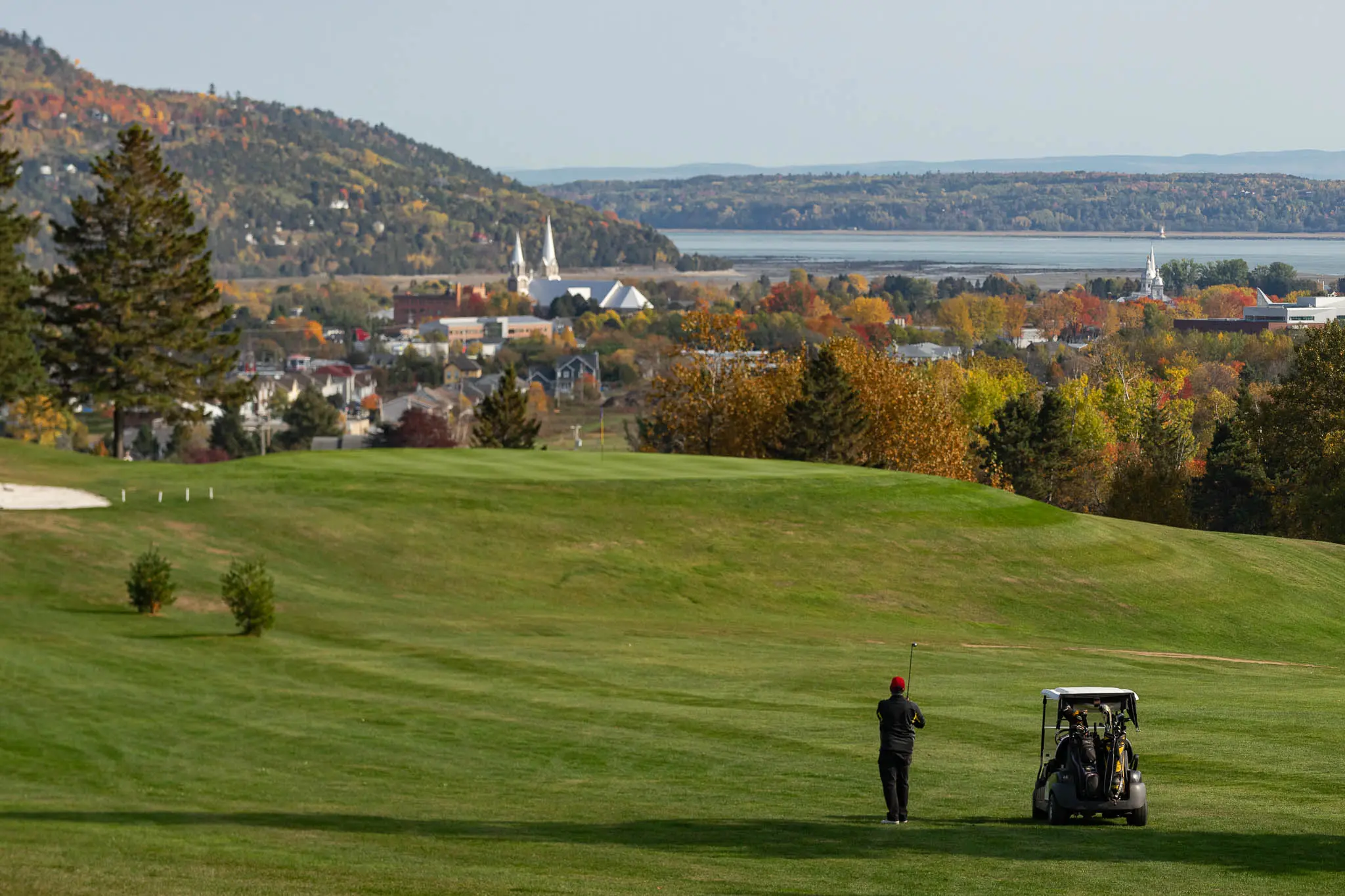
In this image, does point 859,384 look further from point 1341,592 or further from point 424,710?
point 424,710

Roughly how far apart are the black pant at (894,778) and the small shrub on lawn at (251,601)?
1719cm

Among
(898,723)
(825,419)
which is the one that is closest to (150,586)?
(898,723)

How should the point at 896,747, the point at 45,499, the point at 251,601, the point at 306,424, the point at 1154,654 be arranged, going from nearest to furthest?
the point at 896,747 → the point at 251,601 → the point at 1154,654 → the point at 45,499 → the point at 306,424

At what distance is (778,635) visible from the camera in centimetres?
3731

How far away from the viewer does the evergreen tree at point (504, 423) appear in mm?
96938

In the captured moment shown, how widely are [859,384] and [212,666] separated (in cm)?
6927

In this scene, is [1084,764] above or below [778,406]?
below

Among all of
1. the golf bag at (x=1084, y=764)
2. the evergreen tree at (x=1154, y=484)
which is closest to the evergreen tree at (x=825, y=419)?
the evergreen tree at (x=1154, y=484)

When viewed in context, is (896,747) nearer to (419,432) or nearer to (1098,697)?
(1098,697)

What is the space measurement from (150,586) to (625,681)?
35.6ft

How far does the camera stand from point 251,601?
1268 inches

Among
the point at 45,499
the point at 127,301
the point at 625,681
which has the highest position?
the point at 127,301

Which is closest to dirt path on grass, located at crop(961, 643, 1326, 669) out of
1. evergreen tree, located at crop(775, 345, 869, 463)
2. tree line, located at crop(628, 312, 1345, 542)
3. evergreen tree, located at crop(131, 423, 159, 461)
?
tree line, located at crop(628, 312, 1345, 542)

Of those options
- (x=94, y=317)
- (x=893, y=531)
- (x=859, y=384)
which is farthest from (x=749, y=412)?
(x=893, y=531)
